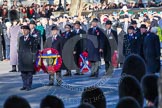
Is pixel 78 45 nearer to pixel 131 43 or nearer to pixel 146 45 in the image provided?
pixel 131 43

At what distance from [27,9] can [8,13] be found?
12.8 feet

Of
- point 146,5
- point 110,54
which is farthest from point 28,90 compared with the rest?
point 146,5

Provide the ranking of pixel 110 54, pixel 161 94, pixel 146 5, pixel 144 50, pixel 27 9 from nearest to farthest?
pixel 161 94 < pixel 144 50 < pixel 110 54 < pixel 27 9 < pixel 146 5

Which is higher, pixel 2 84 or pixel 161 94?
pixel 161 94

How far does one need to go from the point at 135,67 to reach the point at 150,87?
350mm

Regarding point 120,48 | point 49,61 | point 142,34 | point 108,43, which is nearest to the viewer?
point 49,61

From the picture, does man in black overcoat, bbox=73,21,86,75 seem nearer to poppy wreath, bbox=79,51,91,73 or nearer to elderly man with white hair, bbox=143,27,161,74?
poppy wreath, bbox=79,51,91,73

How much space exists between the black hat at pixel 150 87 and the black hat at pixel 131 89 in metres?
0.05

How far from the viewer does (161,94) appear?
10.7ft

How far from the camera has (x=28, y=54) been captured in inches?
592

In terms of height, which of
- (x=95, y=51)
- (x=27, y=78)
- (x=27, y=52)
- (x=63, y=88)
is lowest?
(x=63, y=88)

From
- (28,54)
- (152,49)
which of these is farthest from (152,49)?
(28,54)

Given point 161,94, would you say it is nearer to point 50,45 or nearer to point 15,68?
point 50,45

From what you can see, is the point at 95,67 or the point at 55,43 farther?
the point at 95,67
